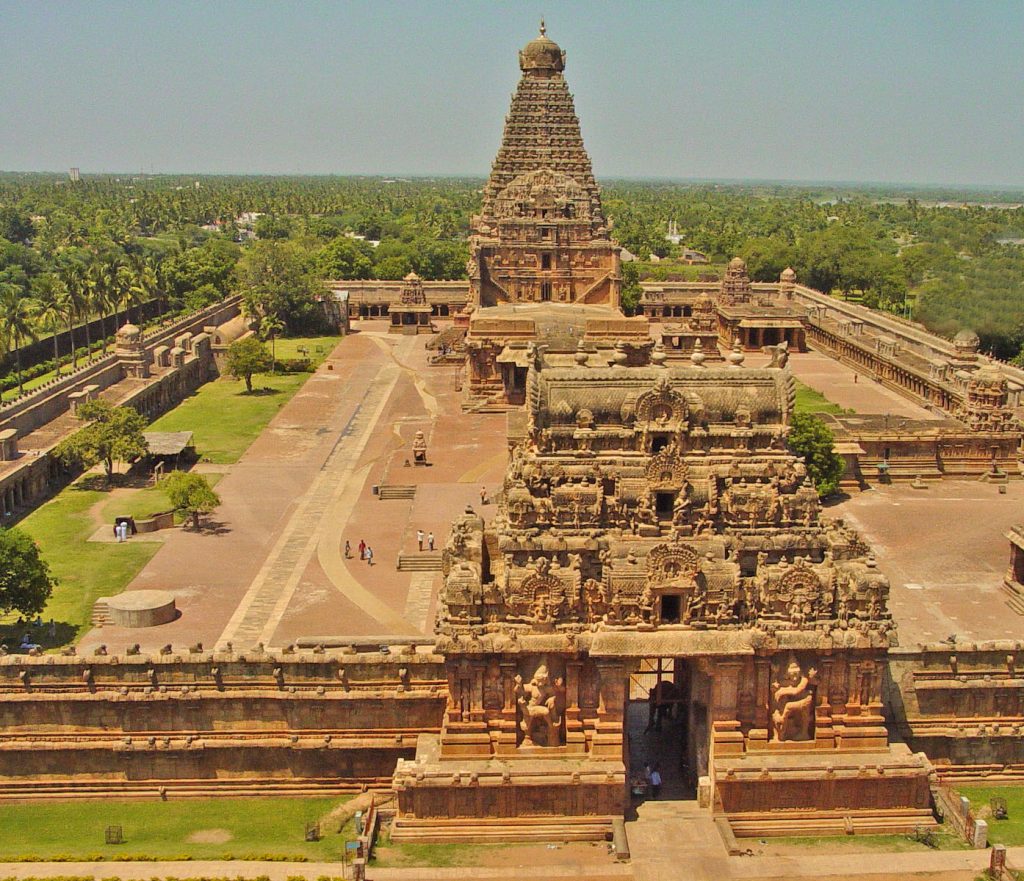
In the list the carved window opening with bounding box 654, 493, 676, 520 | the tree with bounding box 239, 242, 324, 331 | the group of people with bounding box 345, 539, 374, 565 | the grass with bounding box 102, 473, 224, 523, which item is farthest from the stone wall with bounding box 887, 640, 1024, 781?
the tree with bounding box 239, 242, 324, 331

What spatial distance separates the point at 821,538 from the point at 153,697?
15.0 meters

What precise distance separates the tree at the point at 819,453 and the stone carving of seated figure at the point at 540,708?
27543 millimetres

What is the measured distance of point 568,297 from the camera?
81.2 metres

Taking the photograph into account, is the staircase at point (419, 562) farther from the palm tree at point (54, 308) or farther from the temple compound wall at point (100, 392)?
the palm tree at point (54, 308)

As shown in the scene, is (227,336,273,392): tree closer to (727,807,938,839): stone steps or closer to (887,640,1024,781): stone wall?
(887,640,1024,781): stone wall

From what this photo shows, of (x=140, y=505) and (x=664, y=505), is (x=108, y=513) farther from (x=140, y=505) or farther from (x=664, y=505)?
(x=664, y=505)

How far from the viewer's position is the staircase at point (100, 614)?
36.1m

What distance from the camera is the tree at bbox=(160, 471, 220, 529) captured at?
149 feet

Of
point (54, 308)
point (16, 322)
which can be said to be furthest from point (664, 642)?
point (54, 308)

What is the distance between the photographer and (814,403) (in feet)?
231

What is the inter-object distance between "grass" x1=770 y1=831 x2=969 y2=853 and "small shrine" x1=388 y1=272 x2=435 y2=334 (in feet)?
249

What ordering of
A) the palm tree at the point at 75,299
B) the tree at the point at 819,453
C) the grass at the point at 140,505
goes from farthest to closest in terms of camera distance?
1. the palm tree at the point at 75,299
2. the tree at the point at 819,453
3. the grass at the point at 140,505

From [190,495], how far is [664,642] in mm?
25721

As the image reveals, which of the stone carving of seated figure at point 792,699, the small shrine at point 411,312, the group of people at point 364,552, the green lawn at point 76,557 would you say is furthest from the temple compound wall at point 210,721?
the small shrine at point 411,312
